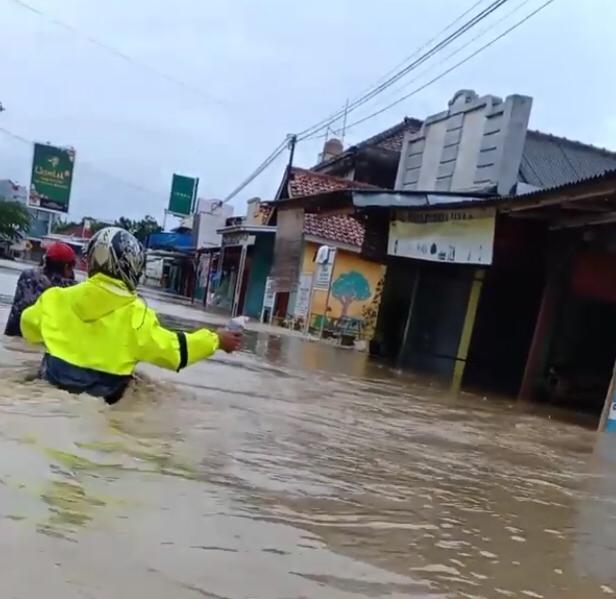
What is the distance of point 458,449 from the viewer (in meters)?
5.59

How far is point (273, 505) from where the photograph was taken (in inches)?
129

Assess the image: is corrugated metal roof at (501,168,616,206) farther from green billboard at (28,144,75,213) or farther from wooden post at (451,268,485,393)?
green billboard at (28,144,75,213)

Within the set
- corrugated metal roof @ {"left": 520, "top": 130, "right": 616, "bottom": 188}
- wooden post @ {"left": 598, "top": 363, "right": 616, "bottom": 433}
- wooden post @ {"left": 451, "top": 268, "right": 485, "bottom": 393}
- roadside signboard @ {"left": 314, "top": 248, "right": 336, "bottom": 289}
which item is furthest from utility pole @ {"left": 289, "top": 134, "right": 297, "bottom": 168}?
wooden post @ {"left": 598, "top": 363, "right": 616, "bottom": 433}

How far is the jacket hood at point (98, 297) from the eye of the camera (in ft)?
13.1

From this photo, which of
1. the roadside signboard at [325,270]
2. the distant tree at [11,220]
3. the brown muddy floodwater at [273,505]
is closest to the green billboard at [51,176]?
the distant tree at [11,220]

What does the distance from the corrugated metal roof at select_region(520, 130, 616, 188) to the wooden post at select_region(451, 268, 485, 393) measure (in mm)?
2991

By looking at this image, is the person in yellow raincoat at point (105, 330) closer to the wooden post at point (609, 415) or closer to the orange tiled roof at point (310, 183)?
the wooden post at point (609, 415)

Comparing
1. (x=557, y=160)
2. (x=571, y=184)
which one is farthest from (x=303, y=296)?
(x=571, y=184)

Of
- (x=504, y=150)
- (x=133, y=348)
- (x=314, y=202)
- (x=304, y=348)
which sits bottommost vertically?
(x=304, y=348)

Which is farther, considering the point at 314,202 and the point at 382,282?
the point at 382,282

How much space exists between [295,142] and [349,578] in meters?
25.7

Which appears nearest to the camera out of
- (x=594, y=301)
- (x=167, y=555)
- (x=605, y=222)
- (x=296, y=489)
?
(x=167, y=555)

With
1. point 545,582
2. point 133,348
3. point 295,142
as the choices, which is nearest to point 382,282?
point 295,142

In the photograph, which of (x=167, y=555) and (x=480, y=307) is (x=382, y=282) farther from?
(x=167, y=555)
